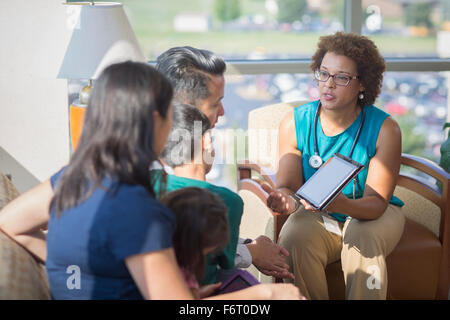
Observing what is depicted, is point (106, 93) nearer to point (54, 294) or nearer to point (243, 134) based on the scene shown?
point (54, 294)

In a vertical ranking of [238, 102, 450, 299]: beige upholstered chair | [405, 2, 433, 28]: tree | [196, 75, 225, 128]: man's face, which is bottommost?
→ [238, 102, 450, 299]: beige upholstered chair

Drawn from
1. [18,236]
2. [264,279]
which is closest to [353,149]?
[264,279]

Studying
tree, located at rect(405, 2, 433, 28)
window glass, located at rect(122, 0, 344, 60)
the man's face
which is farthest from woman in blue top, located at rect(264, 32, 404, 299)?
tree, located at rect(405, 2, 433, 28)

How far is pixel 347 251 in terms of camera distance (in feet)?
8.76

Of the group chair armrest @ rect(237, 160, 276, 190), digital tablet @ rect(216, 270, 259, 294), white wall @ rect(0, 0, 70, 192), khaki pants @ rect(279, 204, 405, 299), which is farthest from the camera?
white wall @ rect(0, 0, 70, 192)

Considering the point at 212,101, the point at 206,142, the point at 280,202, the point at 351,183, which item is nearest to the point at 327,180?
the point at 280,202

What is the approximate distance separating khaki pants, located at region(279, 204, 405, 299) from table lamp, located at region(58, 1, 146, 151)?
4.07 ft

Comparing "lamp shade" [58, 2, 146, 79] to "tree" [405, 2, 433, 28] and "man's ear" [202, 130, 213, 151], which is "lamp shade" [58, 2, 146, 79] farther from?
"tree" [405, 2, 433, 28]

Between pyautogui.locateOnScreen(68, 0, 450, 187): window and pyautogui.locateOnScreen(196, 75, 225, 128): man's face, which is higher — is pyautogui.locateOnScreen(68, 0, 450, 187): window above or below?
above

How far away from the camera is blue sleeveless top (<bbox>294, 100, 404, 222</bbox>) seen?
2.84m

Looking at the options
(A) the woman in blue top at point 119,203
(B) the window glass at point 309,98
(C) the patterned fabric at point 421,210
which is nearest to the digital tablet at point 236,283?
(A) the woman in blue top at point 119,203

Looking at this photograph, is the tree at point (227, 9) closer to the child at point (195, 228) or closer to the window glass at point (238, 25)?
the window glass at point (238, 25)

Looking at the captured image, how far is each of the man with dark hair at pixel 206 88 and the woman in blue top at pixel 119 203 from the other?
700 millimetres

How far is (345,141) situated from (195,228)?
4.68 feet
